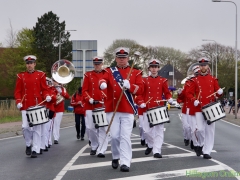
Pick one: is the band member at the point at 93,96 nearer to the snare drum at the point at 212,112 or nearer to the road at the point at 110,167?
the road at the point at 110,167

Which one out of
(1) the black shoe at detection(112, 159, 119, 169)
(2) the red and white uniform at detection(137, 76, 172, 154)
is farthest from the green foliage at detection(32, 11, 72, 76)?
(1) the black shoe at detection(112, 159, 119, 169)

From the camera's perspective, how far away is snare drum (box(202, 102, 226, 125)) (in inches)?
496

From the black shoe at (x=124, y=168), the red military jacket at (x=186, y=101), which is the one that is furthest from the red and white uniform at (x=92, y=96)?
the black shoe at (x=124, y=168)

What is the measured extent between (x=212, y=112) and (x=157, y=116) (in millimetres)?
1292

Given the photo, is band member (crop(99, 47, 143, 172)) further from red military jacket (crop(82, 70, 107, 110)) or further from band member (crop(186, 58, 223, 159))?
red military jacket (crop(82, 70, 107, 110))

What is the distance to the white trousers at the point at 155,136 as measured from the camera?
12848 mm

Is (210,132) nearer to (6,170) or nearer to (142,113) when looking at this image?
(142,113)

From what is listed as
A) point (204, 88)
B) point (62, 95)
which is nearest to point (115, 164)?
point (204, 88)

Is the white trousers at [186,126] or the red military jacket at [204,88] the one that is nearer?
the red military jacket at [204,88]

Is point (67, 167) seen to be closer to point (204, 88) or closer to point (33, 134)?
point (33, 134)

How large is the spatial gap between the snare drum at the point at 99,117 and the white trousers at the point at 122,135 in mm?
2734

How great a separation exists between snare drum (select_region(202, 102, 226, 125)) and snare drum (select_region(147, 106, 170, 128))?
3.12ft

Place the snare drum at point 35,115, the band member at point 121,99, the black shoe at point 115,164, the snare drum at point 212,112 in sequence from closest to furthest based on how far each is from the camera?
1. the band member at point 121,99
2. the black shoe at point 115,164
3. the snare drum at point 212,112
4. the snare drum at point 35,115

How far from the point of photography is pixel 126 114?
10.8 meters
